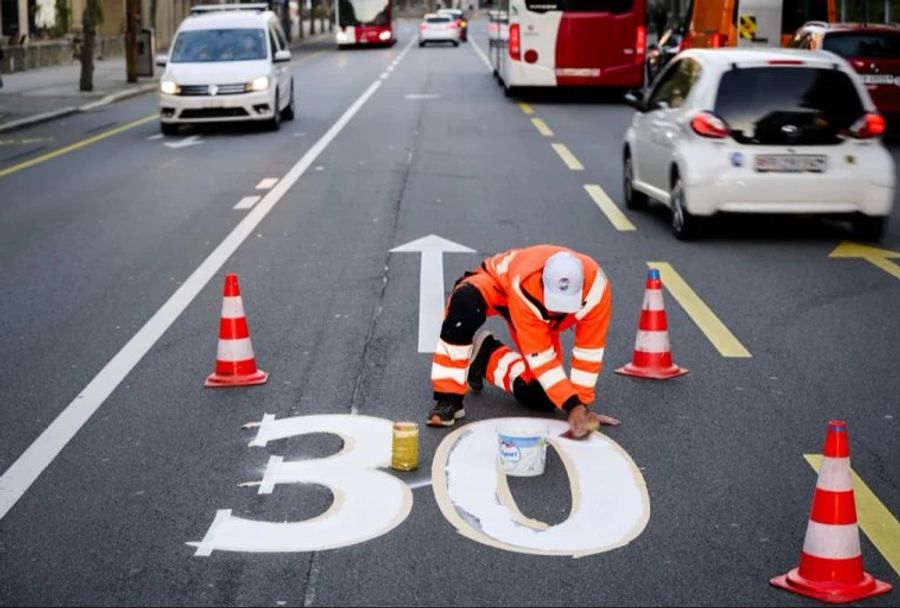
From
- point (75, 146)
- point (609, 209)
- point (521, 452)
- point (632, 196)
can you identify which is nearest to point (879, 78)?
point (632, 196)

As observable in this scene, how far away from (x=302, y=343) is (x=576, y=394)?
8.74ft

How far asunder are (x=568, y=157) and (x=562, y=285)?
1455cm

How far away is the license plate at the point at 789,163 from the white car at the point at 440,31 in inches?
2620

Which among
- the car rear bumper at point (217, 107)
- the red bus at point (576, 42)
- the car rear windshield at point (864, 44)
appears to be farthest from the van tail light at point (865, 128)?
the red bus at point (576, 42)

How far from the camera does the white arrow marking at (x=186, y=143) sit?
24.1 metres

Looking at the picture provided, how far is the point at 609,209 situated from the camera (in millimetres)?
16266

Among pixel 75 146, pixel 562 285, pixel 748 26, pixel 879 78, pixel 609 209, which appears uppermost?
pixel 748 26

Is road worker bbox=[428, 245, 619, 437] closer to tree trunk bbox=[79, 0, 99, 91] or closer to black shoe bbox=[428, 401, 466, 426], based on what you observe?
black shoe bbox=[428, 401, 466, 426]

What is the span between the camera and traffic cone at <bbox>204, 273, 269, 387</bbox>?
880cm

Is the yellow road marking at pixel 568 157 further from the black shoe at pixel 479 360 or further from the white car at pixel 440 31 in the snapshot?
the white car at pixel 440 31

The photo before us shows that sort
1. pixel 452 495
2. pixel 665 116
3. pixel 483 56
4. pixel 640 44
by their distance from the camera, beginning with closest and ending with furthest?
pixel 452 495, pixel 665 116, pixel 640 44, pixel 483 56

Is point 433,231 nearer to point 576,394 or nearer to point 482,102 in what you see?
point 576,394

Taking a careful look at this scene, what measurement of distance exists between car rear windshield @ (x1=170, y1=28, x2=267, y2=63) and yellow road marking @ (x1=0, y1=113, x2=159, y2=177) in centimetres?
168

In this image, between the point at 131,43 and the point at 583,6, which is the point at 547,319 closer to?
the point at 583,6
